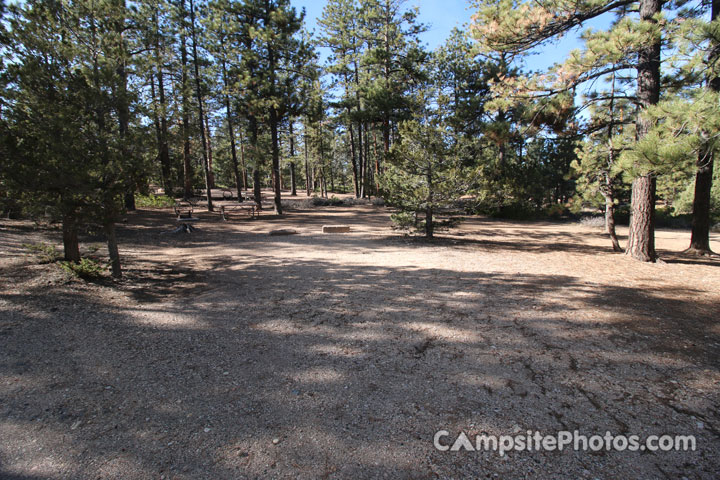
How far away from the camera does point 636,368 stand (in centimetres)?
313

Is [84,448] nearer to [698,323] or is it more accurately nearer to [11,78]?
[11,78]

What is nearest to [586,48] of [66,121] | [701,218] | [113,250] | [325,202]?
[701,218]

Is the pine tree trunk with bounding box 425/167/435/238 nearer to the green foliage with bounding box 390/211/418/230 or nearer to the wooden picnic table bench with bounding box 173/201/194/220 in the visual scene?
the green foliage with bounding box 390/211/418/230

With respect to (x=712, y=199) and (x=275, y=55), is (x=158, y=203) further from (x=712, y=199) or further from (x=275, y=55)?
(x=712, y=199)

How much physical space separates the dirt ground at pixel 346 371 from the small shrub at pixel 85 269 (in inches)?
6.9

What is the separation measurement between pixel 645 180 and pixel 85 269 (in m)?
11.2

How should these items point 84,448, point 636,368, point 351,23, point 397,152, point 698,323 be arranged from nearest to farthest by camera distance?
point 84,448, point 636,368, point 698,323, point 397,152, point 351,23

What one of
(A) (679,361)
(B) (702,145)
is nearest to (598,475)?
(A) (679,361)

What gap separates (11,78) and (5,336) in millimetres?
4025

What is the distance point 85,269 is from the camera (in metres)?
5.57

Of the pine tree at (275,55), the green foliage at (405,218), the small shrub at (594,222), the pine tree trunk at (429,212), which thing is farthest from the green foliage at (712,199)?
the pine tree at (275,55)

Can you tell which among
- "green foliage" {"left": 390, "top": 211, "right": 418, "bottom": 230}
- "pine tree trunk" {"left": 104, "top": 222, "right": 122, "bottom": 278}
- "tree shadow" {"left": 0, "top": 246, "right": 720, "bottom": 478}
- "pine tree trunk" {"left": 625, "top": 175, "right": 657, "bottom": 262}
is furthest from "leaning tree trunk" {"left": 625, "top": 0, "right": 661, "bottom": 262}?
"pine tree trunk" {"left": 104, "top": 222, "right": 122, "bottom": 278}

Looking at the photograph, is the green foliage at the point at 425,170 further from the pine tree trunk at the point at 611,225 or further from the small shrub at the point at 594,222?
the small shrub at the point at 594,222

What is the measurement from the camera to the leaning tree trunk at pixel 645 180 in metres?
6.53
